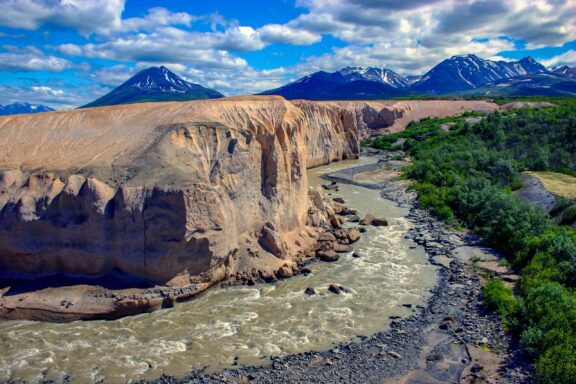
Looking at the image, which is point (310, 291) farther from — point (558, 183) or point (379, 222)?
point (558, 183)

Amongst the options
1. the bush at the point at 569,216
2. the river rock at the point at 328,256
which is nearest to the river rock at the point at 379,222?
the river rock at the point at 328,256

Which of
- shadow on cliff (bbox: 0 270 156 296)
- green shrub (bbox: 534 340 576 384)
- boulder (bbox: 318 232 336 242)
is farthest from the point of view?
boulder (bbox: 318 232 336 242)

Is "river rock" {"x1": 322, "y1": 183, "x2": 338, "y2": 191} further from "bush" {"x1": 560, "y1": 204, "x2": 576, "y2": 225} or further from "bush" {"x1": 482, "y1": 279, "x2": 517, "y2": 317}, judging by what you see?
"bush" {"x1": 482, "y1": 279, "x2": 517, "y2": 317}

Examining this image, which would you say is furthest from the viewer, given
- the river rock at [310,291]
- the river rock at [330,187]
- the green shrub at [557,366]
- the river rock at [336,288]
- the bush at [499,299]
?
the river rock at [330,187]

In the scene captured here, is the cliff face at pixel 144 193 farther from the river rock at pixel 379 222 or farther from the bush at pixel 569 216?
the bush at pixel 569 216

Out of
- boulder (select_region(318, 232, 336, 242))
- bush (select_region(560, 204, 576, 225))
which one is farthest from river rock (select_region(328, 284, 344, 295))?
bush (select_region(560, 204, 576, 225))

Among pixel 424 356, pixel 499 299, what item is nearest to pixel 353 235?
pixel 499 299
